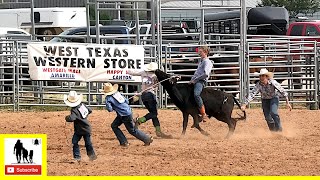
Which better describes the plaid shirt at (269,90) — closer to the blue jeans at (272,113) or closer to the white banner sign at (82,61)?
the blue jeans at (272,113)

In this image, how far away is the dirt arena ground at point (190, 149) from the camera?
11344 millimetres

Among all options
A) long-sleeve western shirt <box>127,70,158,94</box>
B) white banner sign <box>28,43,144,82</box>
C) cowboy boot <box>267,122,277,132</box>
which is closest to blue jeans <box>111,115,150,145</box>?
long-sleeve western shirt <box>127,70,158,94</box>

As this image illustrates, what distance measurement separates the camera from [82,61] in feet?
63.7

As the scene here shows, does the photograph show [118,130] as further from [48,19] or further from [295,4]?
[295,4]

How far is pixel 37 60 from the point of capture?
63.9 ft

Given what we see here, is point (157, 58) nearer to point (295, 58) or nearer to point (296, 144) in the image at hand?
point (295, 58)

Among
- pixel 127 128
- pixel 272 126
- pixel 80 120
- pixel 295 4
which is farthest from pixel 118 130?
pixel 295 4

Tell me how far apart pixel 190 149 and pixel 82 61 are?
668 cm

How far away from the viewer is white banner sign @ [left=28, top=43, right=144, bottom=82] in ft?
63.4

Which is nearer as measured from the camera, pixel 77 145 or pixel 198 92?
pixel 77 145

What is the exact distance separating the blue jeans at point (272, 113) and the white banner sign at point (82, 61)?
180 inches

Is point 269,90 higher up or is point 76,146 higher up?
point 269,90

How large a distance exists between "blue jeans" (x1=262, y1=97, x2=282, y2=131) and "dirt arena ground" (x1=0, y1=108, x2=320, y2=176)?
14cm

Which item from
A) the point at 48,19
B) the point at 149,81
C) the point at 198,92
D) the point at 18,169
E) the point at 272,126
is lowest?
the point at 272,126
